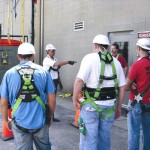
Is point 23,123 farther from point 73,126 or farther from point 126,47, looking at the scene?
point 126,47

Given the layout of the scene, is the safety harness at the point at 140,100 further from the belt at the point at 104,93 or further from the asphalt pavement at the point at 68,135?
the asphalt pavement at the point at 68,135

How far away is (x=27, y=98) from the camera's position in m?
4.05

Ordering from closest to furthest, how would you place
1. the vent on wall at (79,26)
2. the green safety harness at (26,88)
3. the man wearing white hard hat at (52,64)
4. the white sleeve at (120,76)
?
the green safety harness at (26,88) → the white sleeve at (120,76) → the man wearing white hard hat at (52,64) → the vent on wall at (79,26)

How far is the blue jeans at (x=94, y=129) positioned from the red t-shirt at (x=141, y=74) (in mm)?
753

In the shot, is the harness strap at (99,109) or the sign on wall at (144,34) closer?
the harness strap at (99,109)

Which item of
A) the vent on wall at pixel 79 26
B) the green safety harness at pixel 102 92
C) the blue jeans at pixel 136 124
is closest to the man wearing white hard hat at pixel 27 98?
the green safety harness at pixel 102 92

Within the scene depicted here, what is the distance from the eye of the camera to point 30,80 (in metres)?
4.07

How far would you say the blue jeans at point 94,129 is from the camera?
14.7 feet

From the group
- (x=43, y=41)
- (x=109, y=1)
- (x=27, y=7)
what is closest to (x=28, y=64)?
(x=109, y=1)

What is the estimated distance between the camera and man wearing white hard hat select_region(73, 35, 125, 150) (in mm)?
4453

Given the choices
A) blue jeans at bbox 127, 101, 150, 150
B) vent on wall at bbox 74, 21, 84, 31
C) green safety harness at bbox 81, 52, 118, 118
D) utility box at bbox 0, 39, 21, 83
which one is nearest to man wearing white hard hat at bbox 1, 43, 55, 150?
green safety harness at bbox 81, 52, 118, 118

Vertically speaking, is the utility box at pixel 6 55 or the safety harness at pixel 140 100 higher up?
the utility box at pixel 6 55

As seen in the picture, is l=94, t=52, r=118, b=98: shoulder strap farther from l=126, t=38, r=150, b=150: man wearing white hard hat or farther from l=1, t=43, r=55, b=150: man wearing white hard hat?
l=1, t=43, r=55, b=150: man wearing white hard hat

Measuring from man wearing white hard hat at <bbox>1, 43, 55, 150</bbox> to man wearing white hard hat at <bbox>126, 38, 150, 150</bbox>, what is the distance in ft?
4.80
